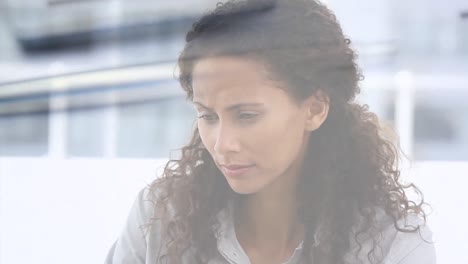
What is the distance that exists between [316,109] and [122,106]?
520 mm

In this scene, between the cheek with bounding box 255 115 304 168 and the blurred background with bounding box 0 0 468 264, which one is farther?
the blurred background with bounding box 0 0 468 264

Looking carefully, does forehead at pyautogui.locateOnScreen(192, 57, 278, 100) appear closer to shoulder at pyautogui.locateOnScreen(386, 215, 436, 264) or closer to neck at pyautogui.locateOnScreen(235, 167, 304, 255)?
neck at pyautogui.locateOnScreen(235, 167, 304, 255)

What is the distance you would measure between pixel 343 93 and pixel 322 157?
13 cm

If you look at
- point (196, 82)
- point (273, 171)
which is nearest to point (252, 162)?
point (273, 171)

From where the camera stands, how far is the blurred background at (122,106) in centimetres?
116

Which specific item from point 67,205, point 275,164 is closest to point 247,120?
point 275,164

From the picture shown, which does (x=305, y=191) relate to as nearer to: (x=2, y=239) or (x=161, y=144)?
(x=161, y=144)

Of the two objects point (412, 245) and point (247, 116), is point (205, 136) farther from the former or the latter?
point (412, 245)

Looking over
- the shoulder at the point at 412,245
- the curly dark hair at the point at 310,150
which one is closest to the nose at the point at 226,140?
the curly dark hair at the point at 310,150

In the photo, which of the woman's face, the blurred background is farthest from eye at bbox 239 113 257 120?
the blurred background

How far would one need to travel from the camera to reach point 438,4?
3.83ft

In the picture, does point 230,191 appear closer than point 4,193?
Yes

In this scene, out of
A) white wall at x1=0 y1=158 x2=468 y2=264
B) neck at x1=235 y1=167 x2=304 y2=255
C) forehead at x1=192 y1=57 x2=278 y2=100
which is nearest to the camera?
forehead at x1=192 y1=57 x2=278 y2=100

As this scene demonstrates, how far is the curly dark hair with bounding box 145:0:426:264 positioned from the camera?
0.98 meters
